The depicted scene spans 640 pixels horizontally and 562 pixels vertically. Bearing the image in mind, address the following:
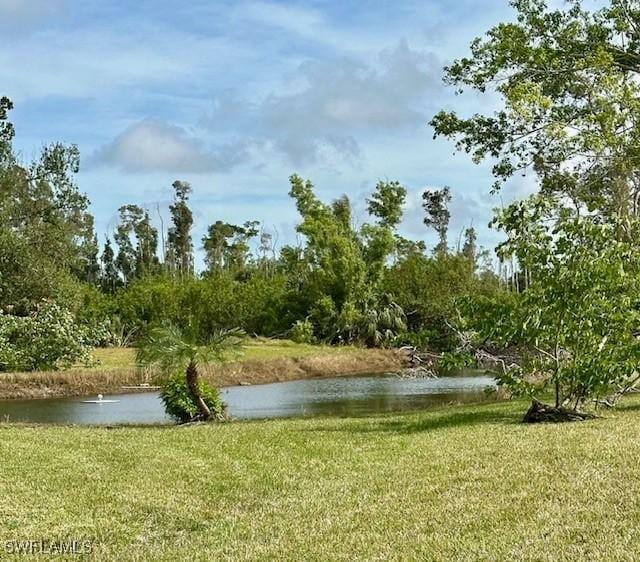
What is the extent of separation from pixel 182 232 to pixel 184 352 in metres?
59.0

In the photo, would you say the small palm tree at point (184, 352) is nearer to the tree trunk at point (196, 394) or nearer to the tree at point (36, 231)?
the tree trunk at point (196, 394)

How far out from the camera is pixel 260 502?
7.81 meters

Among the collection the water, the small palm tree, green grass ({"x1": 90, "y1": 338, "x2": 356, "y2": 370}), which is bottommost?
the water

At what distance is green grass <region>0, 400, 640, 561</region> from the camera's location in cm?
561

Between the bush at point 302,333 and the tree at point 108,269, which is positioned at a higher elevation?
the tree at point 108,269

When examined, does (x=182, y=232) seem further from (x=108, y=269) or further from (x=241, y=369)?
(x=241, y=369)

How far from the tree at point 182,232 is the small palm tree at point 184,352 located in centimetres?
5550

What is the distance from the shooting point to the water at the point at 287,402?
73.5 feet

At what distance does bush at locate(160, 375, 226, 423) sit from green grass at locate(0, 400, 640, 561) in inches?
199

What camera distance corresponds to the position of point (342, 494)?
25.5 ft

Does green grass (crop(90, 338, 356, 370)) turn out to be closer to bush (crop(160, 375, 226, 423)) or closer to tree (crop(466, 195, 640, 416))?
bush (crop(160, 375, 226, 423))

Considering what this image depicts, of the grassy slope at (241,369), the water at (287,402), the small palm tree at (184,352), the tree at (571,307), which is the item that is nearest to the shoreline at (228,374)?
the grassy slope at (241,369)

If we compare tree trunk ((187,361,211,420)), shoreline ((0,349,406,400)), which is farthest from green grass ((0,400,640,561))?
shoreline ((0,349,406,400))

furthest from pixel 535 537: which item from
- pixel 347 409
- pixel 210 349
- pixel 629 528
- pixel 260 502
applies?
pixel 347 409
